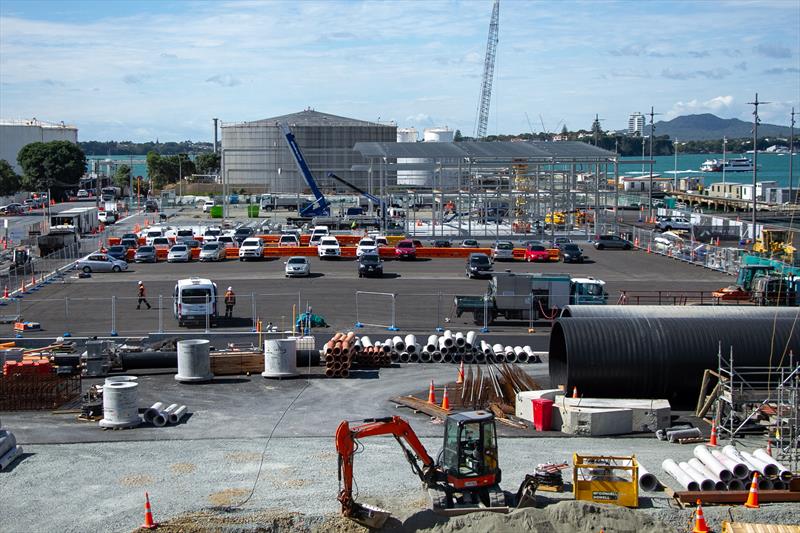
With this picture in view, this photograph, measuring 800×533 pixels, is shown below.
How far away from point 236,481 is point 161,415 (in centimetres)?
474

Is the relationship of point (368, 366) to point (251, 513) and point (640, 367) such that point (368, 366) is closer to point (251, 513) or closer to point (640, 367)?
point (640, 367)

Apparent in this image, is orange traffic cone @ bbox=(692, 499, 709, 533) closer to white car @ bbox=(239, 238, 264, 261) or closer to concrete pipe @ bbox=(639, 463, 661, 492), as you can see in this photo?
concrete pipe @ bbox=(639, 463, 661, 492)

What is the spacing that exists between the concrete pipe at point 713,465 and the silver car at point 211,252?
129 ft

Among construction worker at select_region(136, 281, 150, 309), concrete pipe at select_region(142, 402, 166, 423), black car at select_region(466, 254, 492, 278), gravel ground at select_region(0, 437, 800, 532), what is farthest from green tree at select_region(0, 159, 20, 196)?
gravel ground at select_region(0, 437, 800, 532)

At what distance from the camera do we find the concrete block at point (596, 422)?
21.0m

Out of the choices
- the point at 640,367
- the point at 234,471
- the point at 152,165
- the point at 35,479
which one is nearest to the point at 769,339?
the point at 640,367

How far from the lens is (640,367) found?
23.0 metres

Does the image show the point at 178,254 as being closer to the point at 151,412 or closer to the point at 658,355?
the point at 151,412

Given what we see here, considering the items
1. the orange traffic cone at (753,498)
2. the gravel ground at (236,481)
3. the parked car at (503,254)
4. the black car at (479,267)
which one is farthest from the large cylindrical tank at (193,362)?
the parked car at (503,254)

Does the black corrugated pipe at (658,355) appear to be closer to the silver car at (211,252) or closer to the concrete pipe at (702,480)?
the concrete pipe at (702,480)

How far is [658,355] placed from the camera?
23109 mm

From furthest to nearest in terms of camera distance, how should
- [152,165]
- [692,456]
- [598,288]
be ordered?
[152,165] → [598,288] → [692,456]

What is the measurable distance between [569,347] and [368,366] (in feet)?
23.4

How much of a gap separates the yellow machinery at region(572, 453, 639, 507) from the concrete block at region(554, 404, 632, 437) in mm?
4168
